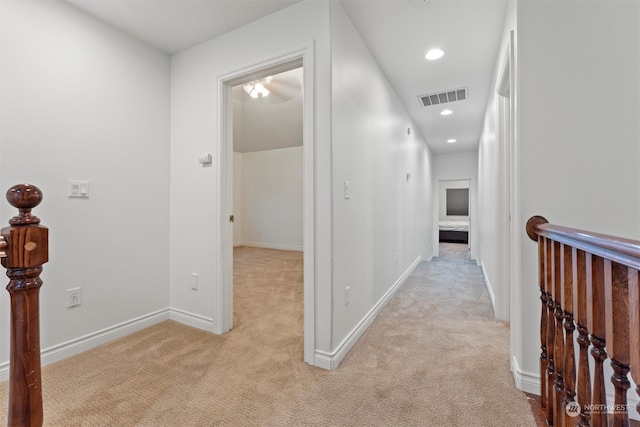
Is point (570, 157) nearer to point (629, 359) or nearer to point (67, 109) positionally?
point (629, 359)

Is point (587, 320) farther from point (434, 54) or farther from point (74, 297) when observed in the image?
point (74, 297)

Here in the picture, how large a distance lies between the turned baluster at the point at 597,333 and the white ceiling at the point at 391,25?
1.89 meters

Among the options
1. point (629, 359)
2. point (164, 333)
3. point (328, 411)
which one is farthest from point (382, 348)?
point (164, 333)

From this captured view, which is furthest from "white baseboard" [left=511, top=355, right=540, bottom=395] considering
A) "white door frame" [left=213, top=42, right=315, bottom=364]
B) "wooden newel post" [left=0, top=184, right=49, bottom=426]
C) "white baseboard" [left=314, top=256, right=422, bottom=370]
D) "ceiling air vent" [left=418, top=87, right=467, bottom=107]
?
"ceiling air vent" [left=418, top=87, right=467, bottom=107]

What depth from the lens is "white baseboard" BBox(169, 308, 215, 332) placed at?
7.74 feet

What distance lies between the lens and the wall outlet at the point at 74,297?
1962mm

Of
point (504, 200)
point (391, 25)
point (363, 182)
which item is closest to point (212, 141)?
point (363, 182)

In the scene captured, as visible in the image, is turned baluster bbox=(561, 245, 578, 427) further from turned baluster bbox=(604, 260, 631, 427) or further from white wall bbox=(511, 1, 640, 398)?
white wall bbox=(511, 1, 640, 398)

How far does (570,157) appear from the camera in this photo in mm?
1503

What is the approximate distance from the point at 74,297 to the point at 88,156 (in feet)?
3.19

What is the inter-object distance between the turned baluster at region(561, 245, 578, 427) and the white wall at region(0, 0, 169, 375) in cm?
270

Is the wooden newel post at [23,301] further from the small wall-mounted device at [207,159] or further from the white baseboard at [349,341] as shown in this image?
the small wall-mounted device at [207,159]

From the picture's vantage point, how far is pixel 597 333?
0.84 metres

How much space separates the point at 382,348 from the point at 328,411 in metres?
0.76
